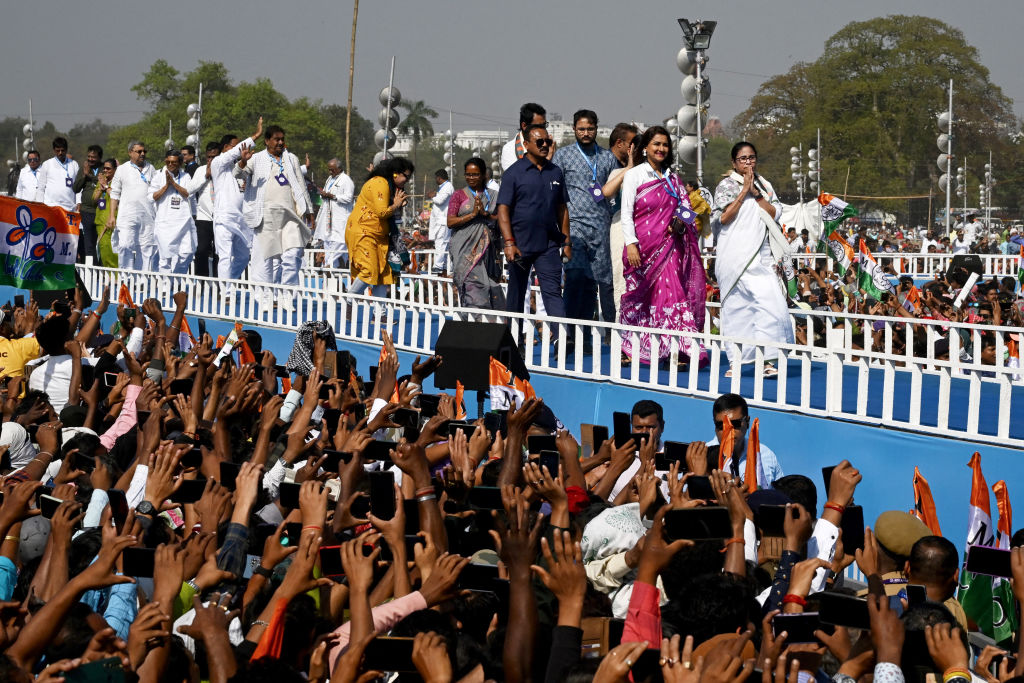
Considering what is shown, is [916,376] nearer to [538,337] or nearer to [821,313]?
[821,313]

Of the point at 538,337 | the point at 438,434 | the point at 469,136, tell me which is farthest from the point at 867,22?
the point at 469,136

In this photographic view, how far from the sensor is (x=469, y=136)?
186 meters

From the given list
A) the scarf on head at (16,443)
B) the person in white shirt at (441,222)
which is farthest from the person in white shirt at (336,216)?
the scarf on head at (16,443)

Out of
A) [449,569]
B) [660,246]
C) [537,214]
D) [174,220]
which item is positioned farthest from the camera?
[174,220]

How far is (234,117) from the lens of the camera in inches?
3327

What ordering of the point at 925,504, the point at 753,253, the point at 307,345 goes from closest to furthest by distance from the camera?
1. the point at 925,504
2. the point at 307,345
3. the point at 753,253

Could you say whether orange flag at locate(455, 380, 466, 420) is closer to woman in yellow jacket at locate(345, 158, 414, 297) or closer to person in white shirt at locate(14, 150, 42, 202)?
woman in yellow jacket at locate(345, 158, 414, 297)

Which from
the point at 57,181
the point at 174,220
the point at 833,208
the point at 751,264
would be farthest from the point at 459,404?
the point at 57,181

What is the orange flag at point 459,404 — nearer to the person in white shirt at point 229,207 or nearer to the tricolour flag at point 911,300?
the person in white shirt at point 229,207

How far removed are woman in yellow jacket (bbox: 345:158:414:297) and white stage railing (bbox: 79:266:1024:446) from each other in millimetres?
359

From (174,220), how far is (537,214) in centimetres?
662

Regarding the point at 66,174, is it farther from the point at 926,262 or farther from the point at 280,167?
the point at 926,262

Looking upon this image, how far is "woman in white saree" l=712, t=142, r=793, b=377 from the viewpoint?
9.86m

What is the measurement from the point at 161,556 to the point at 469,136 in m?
185
